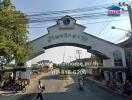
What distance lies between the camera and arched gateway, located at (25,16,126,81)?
124 feet

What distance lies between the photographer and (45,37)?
125 feet

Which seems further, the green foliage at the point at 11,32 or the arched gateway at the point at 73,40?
the arched gateway at the point at 73,40

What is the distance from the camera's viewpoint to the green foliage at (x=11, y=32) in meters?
25.6

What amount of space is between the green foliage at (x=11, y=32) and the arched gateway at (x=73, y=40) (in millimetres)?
6139

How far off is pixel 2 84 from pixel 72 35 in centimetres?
1190

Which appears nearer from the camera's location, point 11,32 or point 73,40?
point 11,32

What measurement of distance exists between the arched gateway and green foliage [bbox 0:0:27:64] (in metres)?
6.14

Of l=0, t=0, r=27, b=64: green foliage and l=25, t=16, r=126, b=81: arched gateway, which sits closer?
l=0, t=0, r=27, b=64: green foliage

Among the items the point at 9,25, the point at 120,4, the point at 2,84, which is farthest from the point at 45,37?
the point at 120,4

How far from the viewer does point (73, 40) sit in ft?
125

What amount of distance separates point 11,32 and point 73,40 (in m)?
12.4

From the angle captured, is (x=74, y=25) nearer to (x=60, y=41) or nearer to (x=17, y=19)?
(x=60, y=41)

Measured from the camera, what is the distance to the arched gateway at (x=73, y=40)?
3775 centimetres

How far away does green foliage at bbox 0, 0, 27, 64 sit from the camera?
83.9 feet
